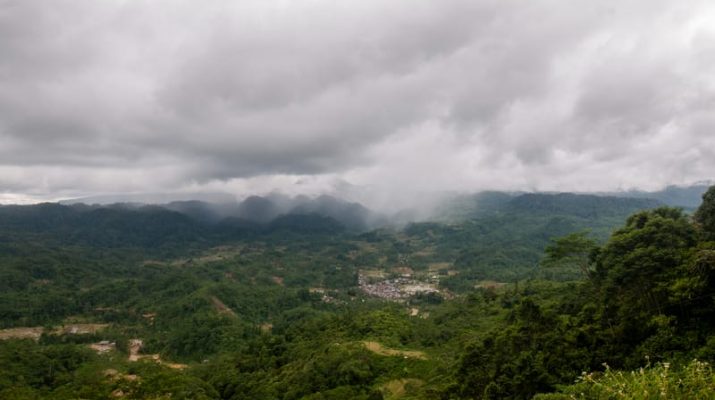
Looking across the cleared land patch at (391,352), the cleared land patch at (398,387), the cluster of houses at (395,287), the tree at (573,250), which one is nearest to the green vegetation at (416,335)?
the tree at (573,250)

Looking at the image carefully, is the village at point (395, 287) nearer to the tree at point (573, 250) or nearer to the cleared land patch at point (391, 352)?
the cleared land patch at point (391, 352)

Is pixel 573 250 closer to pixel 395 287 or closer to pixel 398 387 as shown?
pixel 398 387

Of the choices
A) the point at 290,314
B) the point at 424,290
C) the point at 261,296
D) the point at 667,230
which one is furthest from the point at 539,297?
the point at 261,296

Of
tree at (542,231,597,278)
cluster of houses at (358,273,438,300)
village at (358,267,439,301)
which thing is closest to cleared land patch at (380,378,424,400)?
tree at (542,231,597,278)

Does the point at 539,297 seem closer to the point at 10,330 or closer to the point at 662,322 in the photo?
the point at 662,322

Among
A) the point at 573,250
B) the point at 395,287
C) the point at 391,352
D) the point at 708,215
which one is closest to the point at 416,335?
the point at 391,352

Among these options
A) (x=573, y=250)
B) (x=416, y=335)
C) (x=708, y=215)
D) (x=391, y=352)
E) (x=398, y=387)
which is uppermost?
(x=708, y=215)

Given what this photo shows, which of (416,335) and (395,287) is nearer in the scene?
(416,335)

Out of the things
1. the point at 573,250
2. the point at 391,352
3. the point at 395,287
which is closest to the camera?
the point at 573,250
